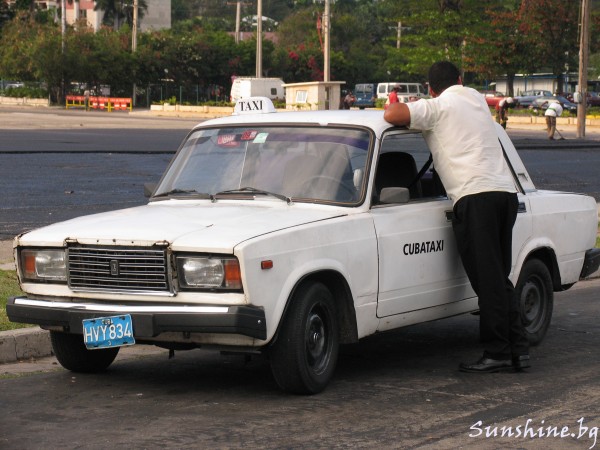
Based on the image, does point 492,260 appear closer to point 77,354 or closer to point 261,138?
point 261,138

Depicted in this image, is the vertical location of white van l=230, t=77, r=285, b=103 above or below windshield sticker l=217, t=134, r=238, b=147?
above

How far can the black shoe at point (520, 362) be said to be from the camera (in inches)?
291

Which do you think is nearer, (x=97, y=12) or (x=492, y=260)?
(x=492, y=260)

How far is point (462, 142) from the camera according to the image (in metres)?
7.32

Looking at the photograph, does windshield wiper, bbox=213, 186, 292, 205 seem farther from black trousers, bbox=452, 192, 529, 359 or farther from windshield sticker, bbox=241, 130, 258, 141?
black trousers, bbox=452, 192, 529, 359

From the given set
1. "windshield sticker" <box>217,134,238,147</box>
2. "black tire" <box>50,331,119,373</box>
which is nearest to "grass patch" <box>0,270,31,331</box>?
"black tire" <box>50,331,119,373</box>

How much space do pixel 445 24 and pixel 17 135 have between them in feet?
133

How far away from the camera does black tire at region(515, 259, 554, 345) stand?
26.9ft

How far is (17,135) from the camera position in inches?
1503

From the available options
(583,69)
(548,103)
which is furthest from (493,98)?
(583,69)

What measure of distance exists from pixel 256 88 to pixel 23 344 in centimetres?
5970

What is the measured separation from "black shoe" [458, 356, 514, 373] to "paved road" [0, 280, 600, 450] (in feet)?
0.21

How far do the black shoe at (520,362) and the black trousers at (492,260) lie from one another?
40mm

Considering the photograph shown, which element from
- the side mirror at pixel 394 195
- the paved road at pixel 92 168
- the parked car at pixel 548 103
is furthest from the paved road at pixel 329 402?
the parked car at pixel 548 103
